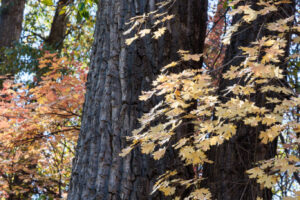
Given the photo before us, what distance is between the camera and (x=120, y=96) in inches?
84.6

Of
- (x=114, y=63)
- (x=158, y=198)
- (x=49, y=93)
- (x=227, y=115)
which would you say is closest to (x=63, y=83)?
(x=49, y=93)

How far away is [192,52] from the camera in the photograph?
2.40 meters

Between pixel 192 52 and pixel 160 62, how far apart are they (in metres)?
0.29

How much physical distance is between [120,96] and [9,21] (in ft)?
21.8

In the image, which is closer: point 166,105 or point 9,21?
point 166,105

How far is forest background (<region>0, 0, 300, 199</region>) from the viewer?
150 centimetres

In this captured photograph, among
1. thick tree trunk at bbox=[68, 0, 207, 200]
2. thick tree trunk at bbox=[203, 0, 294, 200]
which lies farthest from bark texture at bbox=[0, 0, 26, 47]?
thick tree trunk at bbox=[203, 0, 294, 200]

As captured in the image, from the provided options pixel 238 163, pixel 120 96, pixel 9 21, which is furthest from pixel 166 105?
pixel 9 21

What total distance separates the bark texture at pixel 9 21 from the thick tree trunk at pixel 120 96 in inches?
233

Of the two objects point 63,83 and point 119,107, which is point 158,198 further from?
point 63,83

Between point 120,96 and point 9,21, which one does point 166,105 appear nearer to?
point 120,96

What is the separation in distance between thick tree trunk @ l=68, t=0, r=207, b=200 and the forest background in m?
0.07

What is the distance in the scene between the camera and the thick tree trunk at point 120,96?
6.53ft

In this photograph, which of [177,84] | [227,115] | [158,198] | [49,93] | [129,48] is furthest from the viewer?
[49,93]
